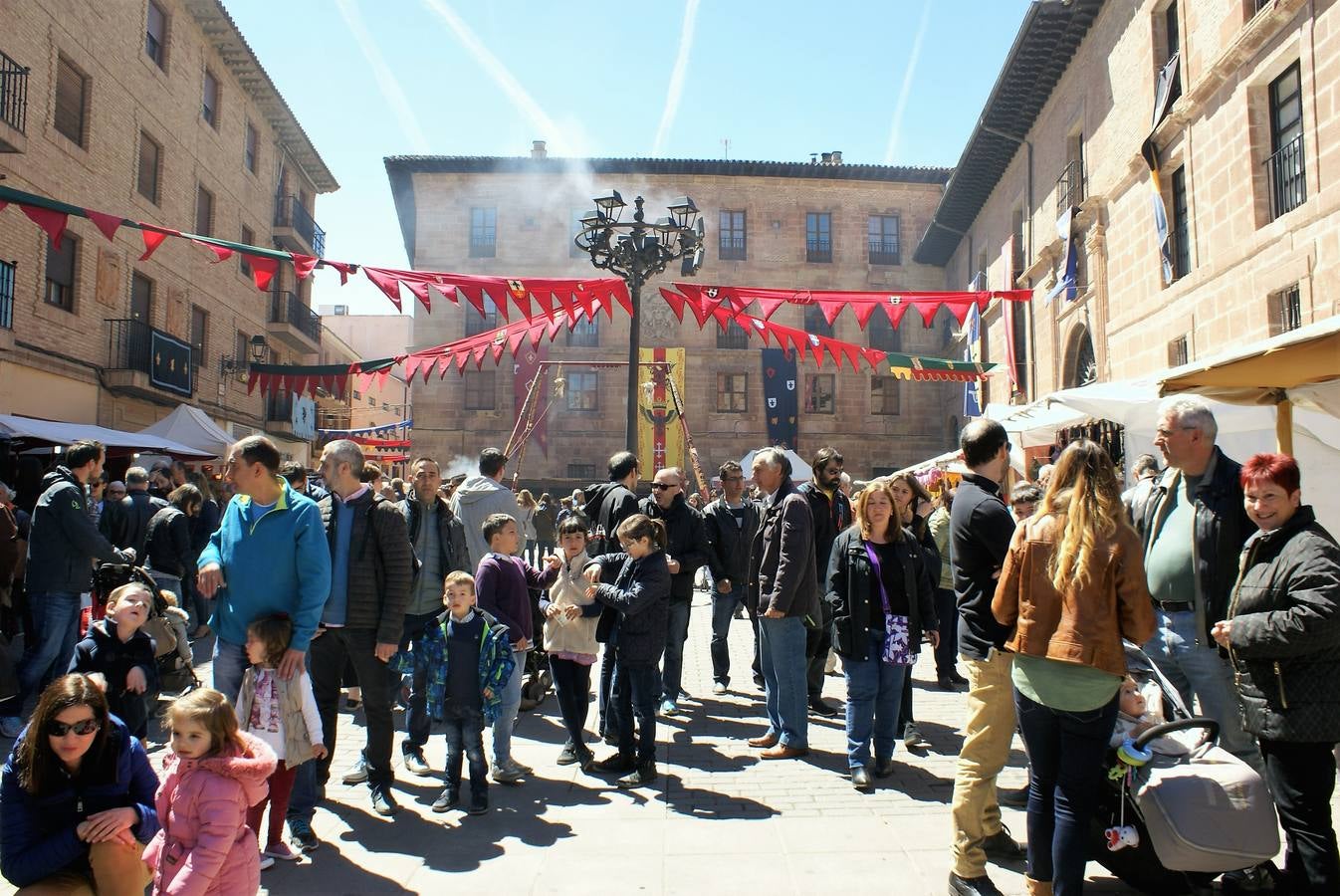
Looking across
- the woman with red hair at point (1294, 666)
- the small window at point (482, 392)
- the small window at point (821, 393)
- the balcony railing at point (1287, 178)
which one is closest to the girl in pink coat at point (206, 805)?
the woman with red hair at point (1294, 666)

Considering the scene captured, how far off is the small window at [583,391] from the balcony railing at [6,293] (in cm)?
1861

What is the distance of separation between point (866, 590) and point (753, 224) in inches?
1158

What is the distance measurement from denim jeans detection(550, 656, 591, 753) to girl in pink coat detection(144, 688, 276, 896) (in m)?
2.32

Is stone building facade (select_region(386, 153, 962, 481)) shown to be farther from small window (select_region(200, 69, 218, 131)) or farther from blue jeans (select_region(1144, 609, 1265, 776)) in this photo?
blue jeans (select_region(1144, 609, 1265, 776))

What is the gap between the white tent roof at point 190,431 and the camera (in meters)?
16.4

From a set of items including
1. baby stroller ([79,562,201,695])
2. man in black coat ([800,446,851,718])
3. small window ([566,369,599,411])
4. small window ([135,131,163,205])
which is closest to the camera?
baby stroller ([79,562,201,695])

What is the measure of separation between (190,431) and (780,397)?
65.6 ft


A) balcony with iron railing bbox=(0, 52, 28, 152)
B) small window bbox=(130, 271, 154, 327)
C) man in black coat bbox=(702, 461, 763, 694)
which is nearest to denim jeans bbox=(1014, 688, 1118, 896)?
man in black coat bbox=(702, 461, 763, 694)

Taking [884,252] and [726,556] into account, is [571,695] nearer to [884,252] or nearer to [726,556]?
[726,556]

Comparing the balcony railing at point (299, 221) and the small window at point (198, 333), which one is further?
the balcony railing at point (299, 221)

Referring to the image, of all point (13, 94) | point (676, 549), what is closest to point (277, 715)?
point (676, 549)

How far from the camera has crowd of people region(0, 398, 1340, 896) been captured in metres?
2.94

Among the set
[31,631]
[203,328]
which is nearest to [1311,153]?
[31,631]

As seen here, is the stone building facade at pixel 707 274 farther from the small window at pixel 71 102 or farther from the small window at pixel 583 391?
the small window at pixel 71 102
